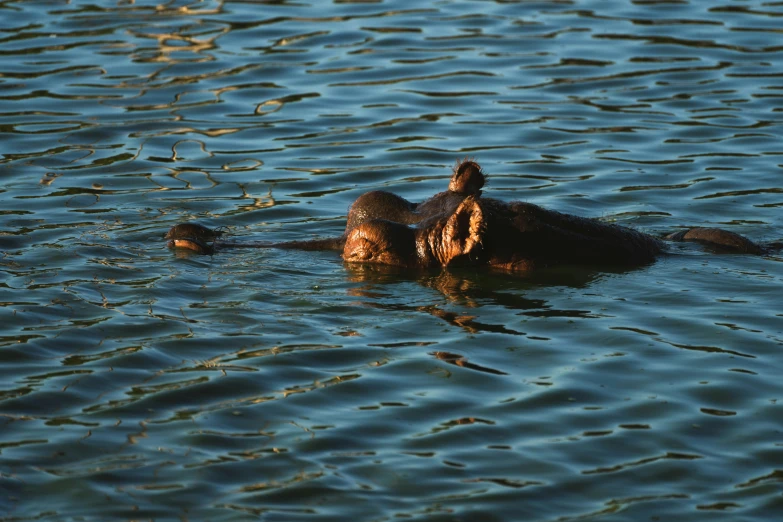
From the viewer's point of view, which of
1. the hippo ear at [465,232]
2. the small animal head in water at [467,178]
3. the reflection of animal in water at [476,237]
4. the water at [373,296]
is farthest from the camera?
the small animal head in water at [467,178]

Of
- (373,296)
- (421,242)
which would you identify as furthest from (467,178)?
(373,296)

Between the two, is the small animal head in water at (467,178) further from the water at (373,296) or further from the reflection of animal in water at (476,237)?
the water at (373,296)

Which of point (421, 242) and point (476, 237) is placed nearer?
point (476, 237)

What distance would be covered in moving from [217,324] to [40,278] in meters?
1.63

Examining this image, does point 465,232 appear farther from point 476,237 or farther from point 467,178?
point 467,178

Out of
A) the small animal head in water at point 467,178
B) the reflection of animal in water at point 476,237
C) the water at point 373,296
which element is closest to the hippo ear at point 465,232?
the reflection of animal in water at point 476,237

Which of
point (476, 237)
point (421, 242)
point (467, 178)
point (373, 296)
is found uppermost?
point (467, 178)

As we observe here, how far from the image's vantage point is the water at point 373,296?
593cm

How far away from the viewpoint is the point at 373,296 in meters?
8.43

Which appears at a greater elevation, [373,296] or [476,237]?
[476,237]

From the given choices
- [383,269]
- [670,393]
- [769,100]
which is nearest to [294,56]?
[769,100]

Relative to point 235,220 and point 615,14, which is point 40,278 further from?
point 615,14

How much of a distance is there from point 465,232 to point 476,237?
9 cm

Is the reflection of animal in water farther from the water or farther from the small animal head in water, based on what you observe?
the water
